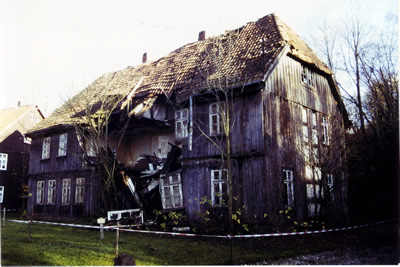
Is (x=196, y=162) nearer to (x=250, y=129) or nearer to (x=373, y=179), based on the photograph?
(x=250, y=129)

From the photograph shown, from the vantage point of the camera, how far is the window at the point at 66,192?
67.2 ft

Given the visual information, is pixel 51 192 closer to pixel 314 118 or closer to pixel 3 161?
pixel 3 161

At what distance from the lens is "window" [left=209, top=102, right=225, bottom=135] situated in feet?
48.0

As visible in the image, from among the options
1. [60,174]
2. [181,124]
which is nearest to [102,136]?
[181,124]

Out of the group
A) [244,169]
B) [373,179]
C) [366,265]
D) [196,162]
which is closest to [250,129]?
[244,169]

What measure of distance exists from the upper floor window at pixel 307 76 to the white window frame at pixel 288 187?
480 centimetres

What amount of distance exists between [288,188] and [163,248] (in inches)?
237

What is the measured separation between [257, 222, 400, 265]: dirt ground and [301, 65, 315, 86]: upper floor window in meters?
7.03

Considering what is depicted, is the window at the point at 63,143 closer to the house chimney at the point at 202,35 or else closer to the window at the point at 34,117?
the house chimney at the point at 202,35

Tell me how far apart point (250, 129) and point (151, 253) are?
248 inches

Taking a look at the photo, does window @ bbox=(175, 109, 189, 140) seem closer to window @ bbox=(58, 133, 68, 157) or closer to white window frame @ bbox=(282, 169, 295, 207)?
white window frame @ bbox=(282, 169, 295, 207)

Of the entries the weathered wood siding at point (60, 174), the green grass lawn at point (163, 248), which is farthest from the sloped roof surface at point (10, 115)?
the green grass lawn at point (163, 248)

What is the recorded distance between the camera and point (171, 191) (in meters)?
15.9

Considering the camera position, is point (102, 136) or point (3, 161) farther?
point (3, 161)
